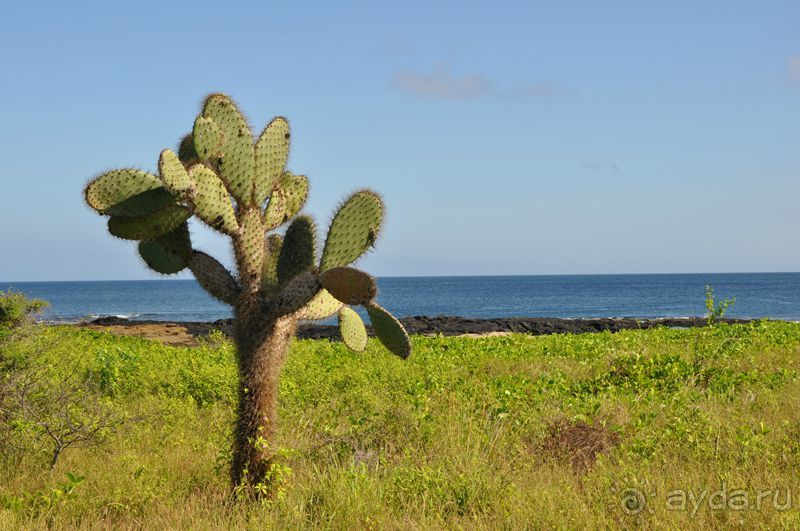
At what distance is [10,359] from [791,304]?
8669cm

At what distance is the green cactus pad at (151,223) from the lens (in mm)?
6098

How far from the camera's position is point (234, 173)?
6.61 metres

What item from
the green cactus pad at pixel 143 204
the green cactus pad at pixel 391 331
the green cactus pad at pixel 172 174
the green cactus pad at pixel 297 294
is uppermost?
the green cactus pad at pixel 172 174

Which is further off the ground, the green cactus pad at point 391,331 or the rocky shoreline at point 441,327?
the green cactus pad at point 391,331

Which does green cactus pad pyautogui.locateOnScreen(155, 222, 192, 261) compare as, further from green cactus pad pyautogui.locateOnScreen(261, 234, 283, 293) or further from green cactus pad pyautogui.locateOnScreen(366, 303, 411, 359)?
green cactus pad pyautogui.locateOnScreen(366, 303, 411, 359)

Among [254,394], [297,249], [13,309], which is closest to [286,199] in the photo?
[297,249]

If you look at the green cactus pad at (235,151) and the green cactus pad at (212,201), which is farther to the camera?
the green cactus pad at (235,151)

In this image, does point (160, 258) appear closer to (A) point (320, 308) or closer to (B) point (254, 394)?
(A) point (320, 308)

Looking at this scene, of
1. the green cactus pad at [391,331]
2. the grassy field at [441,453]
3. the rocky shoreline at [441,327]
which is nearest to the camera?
the grassy field at [441,453]

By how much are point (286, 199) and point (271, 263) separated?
2.18 feet

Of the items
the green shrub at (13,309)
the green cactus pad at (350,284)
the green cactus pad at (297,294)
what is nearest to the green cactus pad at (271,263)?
the green cactus pad at (297,294)

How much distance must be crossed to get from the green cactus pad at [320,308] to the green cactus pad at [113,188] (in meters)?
1.81

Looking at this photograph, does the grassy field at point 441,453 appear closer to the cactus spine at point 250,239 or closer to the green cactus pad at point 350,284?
the cactus spine at point 250,239

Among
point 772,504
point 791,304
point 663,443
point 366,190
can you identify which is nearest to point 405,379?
point 663,443
